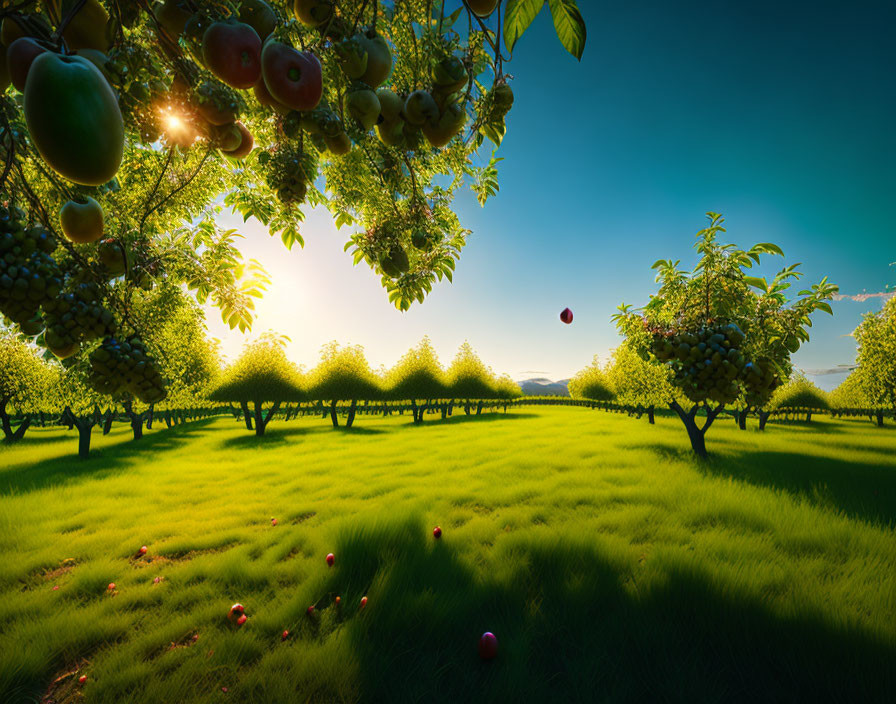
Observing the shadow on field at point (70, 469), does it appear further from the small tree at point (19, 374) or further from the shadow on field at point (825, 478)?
the shadow on field at point (825, 478)

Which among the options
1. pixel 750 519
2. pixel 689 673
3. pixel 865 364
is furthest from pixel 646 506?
pixel 865 364

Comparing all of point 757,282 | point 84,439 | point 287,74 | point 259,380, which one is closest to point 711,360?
point 757,282

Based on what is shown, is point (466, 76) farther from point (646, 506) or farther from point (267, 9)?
point (646, 506)

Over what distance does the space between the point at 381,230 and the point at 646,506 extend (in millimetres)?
7400

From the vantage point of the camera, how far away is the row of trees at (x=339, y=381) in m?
26.0

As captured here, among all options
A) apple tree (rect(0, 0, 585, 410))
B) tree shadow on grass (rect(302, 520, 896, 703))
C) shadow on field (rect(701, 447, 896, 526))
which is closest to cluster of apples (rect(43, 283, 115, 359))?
apple tree (rect(0, 0, 585, 410))

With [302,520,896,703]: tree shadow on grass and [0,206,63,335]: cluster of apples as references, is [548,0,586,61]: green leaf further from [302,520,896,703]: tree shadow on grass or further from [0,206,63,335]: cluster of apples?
[302,520,896,703]: tree shadow on grass

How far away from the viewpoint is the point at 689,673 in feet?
8.92

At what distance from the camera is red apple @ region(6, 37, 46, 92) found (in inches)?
36.8

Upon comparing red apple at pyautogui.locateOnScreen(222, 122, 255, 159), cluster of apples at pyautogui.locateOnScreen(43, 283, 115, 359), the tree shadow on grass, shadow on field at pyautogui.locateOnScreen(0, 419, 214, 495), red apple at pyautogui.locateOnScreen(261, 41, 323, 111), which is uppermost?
red apple at pyautogui.locateOnScreen(222, 122, 255, 159)

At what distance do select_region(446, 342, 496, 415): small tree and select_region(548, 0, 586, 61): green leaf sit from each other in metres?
43.1

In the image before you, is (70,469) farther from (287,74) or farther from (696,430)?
(696,430)

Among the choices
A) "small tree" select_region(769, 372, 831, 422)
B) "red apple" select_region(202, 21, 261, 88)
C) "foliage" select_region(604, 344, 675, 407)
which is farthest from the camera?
"small tree" select_region(769, 372, 831, 422)

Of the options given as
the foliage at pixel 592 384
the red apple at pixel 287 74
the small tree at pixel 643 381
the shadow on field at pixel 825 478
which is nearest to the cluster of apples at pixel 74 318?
the red apple at pixel 287 74
